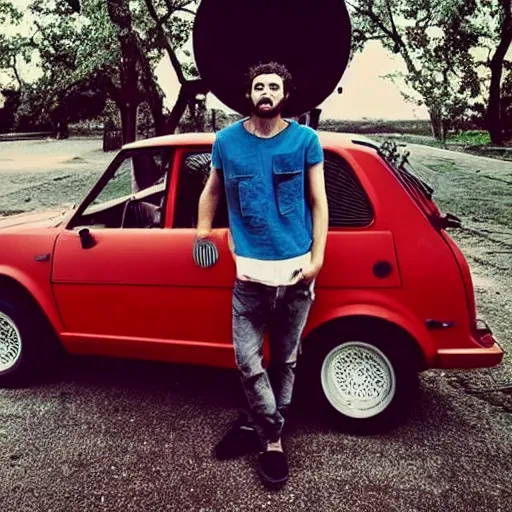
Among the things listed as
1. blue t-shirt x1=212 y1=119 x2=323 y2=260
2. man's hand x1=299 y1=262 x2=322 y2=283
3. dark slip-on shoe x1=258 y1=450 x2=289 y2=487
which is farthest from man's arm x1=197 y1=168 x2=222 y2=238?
dark slip-on shoe x1=258 y1=450 x2=289 y2=487

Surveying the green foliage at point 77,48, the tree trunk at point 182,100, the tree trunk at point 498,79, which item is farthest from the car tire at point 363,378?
the tree trunk at point 498,79

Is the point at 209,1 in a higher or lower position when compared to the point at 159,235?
higher

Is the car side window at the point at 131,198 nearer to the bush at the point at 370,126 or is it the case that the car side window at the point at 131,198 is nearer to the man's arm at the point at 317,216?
the man's arm at the point at 317,216

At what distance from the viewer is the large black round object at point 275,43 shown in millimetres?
3148

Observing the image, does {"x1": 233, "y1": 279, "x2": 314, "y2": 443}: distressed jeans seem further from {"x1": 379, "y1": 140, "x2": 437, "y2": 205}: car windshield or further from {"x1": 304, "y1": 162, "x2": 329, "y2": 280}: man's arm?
{"x1": 379, "y1": 140, "x2": 437, "y2": 205}: car windshield

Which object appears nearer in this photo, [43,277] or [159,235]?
A: [159,235]

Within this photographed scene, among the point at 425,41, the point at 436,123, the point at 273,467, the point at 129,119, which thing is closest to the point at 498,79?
the point at 436,123

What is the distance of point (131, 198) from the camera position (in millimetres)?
3979

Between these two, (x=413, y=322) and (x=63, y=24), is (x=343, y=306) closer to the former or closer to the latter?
(x=413, y=322)

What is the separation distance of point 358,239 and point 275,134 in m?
0.83

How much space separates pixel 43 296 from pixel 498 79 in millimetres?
14069

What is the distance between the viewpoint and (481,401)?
384 centimetres

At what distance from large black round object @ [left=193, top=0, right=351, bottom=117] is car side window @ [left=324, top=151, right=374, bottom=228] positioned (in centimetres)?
36

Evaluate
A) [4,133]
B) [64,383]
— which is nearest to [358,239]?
[64,383]
